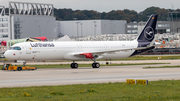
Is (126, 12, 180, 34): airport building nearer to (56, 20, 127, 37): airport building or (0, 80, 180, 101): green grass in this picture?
(56, 20, 127, 37): airport building

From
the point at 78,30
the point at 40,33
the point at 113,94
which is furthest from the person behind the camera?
the point at 78,30

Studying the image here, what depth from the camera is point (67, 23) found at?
184 metres

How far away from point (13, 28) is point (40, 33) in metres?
15.2

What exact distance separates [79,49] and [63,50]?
10.0 ft

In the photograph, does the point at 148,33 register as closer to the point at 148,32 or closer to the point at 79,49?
the point at 148,32

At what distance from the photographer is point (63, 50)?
52406 mm

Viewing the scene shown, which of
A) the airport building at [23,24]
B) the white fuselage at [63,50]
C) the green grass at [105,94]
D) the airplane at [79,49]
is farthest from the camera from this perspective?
the airport building at [23,24]

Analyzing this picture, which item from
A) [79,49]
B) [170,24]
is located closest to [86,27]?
[170,24]

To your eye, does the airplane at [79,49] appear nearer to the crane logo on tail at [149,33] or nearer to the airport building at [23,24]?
the crane logo on tail at [149,33]

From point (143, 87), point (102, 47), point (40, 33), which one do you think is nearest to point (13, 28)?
point (40, 33)

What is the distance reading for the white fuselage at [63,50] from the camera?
49.9 metres

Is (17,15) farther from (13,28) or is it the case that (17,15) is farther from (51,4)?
(51,4)

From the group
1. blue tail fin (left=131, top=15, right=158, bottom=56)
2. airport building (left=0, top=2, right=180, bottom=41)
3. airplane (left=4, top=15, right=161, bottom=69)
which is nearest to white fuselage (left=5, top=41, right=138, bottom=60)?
airplane (left=4, top=15, right=161, bottom=69)

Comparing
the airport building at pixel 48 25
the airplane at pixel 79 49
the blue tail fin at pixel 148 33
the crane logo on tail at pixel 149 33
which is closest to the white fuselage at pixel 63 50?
the airplane at pixel 79 49
